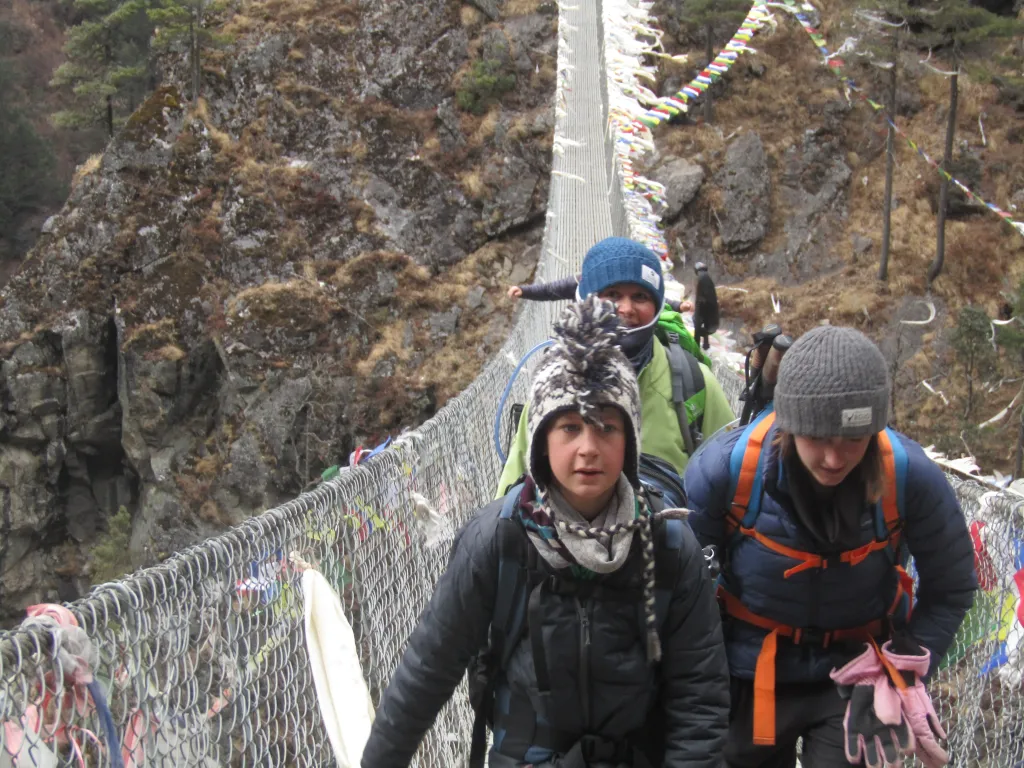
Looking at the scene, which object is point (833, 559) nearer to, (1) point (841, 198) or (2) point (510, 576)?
(2) point (510, 576)

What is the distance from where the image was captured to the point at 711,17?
44.2ft

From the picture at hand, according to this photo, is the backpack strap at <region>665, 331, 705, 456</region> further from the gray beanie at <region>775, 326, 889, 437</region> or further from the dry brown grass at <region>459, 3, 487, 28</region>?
the dry brown grass at <region>459, 3, 487, 28</region>

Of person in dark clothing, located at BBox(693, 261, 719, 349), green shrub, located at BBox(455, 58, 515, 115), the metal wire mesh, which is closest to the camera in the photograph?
the metal wire mesh

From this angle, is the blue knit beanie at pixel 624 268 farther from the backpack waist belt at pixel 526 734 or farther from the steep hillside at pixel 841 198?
the steep hillside at pixel 841 198

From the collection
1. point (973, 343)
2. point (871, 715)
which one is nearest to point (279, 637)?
Result: point (871, 715)

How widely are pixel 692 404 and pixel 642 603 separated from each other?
A: 71 cm

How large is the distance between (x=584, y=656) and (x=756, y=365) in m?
1.22

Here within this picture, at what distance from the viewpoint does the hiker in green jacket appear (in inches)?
65.9

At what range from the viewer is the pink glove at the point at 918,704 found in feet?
4.43

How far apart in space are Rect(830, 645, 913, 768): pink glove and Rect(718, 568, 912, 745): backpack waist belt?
4 centimetres

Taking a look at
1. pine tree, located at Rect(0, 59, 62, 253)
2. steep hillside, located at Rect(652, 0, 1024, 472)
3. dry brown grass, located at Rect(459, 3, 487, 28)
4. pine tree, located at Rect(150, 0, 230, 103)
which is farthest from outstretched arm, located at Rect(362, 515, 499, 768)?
pine tree, located at Rect(0, 59, 62, 253)

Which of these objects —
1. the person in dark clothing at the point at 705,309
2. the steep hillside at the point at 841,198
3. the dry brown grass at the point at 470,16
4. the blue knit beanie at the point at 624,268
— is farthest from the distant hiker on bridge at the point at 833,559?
the dry brown grass at the point at 470,16

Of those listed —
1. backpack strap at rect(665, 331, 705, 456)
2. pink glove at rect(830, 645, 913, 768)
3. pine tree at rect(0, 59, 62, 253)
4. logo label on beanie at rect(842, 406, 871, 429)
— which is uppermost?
logo label on beanie at rect(842, 406, 871, 429)

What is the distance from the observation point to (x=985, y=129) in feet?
45.3
